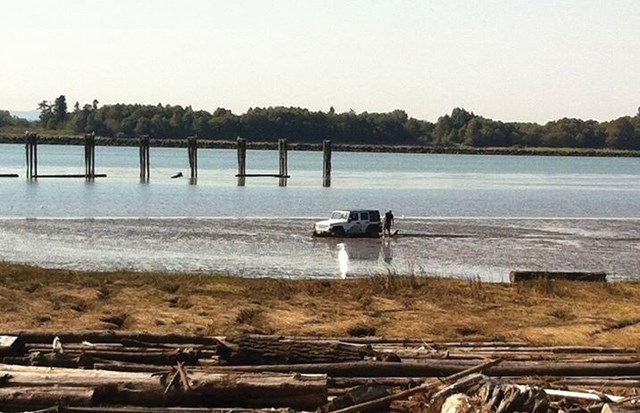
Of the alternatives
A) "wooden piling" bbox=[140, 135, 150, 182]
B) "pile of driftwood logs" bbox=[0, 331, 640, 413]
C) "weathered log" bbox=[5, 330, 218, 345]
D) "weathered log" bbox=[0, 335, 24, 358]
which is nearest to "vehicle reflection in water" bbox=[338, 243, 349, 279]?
"weathered log" bbox=[5, 330, 218, 345]

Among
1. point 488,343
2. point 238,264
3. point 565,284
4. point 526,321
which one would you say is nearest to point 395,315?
point 526,321

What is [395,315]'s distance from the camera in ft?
72.5

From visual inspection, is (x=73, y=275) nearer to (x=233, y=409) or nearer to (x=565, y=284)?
(x=565, y=284)

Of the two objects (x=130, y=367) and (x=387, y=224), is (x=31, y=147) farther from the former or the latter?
(x=130, y=367)

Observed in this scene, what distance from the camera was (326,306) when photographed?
23203 millimetres

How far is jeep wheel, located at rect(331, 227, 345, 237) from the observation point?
4806 cm

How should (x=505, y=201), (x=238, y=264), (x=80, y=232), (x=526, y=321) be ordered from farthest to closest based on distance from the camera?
(x=505, y=201)
(x=80, y=232)
(x=238, y=264)
(x=526, y=321)

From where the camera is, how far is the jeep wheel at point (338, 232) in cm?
4806

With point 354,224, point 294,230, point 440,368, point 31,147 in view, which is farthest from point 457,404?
point 31,147

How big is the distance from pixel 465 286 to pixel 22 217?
36.9 m

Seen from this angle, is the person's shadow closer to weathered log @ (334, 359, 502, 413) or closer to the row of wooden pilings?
weathered log @ (334, 359, 502, 413)

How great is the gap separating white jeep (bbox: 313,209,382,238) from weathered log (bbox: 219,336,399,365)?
33897 mm

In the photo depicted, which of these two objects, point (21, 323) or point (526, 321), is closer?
point (21, 323)

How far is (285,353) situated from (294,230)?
125 ft
